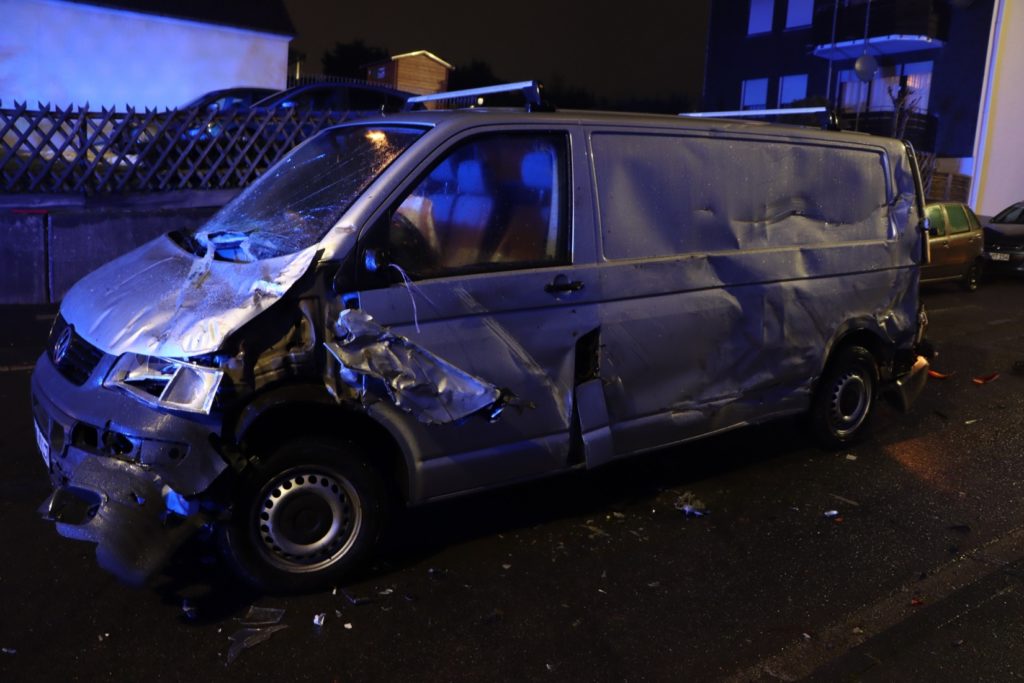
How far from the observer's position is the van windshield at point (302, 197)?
13.2 ft

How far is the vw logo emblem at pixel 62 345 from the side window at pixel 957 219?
13.1 meters

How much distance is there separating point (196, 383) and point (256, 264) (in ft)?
1.83

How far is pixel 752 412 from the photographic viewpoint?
5375 mm

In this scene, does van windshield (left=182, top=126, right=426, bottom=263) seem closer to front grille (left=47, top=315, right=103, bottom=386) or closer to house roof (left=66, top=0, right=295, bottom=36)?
front grille (left=47, top=315, right=103, bottom=386)

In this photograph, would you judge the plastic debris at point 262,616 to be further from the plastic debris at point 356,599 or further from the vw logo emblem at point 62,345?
the vw logo emblem at point 62,345

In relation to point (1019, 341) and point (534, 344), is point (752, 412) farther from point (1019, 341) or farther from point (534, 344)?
point (1019, 341)

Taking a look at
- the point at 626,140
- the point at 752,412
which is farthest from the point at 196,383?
the point at 752,412

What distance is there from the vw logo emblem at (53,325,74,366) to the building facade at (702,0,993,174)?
23.3m

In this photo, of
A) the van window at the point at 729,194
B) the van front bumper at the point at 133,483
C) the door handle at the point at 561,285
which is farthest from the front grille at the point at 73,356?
the van window at the point at 729,194

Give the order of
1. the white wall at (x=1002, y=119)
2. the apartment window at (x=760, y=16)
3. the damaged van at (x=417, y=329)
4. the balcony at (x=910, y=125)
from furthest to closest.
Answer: the apartment window at (x=760, y=16) → the balcony at (x=910, y=125) → the white wall at (x=1002, y=119) → the damaged van at (x=417, y=329)

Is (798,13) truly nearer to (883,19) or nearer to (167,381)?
(883,19)

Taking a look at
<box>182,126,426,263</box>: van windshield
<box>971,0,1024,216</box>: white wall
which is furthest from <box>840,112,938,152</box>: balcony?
<box>182,126,426,263</box>: van windshield

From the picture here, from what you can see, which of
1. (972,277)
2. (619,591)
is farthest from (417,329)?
(972,277)

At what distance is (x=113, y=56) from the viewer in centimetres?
2083
